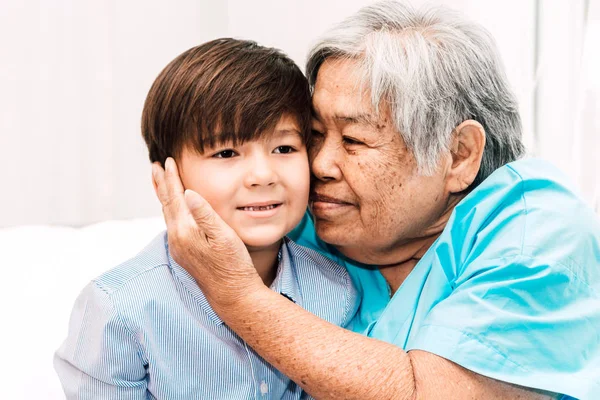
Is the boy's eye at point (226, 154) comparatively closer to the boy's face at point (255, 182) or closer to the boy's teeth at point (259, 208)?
the boy's face at point (255, 182)

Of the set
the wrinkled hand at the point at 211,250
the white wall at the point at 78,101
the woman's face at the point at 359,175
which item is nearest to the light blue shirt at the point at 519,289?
the woman's face at the point at 359,175

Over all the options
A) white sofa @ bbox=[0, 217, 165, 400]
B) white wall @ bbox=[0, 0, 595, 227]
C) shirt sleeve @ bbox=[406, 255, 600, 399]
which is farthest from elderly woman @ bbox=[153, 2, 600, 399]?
white wall @ bbox=[0, 0, 595, 227]

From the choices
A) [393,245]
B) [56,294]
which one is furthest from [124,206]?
[393,245]

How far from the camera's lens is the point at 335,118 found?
1514 mm

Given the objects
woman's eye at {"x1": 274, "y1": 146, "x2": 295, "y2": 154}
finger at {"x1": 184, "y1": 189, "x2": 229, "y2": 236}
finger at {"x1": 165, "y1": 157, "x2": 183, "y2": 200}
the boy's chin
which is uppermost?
woman's eye at {"x1": 274, "y1": 146, "x2": 295, "y2": 154}

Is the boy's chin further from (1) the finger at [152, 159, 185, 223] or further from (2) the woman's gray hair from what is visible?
(2) the woman's gray hair

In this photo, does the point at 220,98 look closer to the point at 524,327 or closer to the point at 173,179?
the point at 173,179

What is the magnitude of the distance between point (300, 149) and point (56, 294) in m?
0.84

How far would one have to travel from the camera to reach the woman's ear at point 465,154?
4.95 feet

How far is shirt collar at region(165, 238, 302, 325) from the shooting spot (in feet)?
4.69

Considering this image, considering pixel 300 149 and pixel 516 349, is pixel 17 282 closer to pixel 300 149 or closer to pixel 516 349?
pixel 300 149

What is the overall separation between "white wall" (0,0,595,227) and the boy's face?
1.27m

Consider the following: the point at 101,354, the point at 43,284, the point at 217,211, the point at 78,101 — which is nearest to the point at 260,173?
the point at 217,211

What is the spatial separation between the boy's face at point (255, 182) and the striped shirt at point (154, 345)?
174 millimetres
